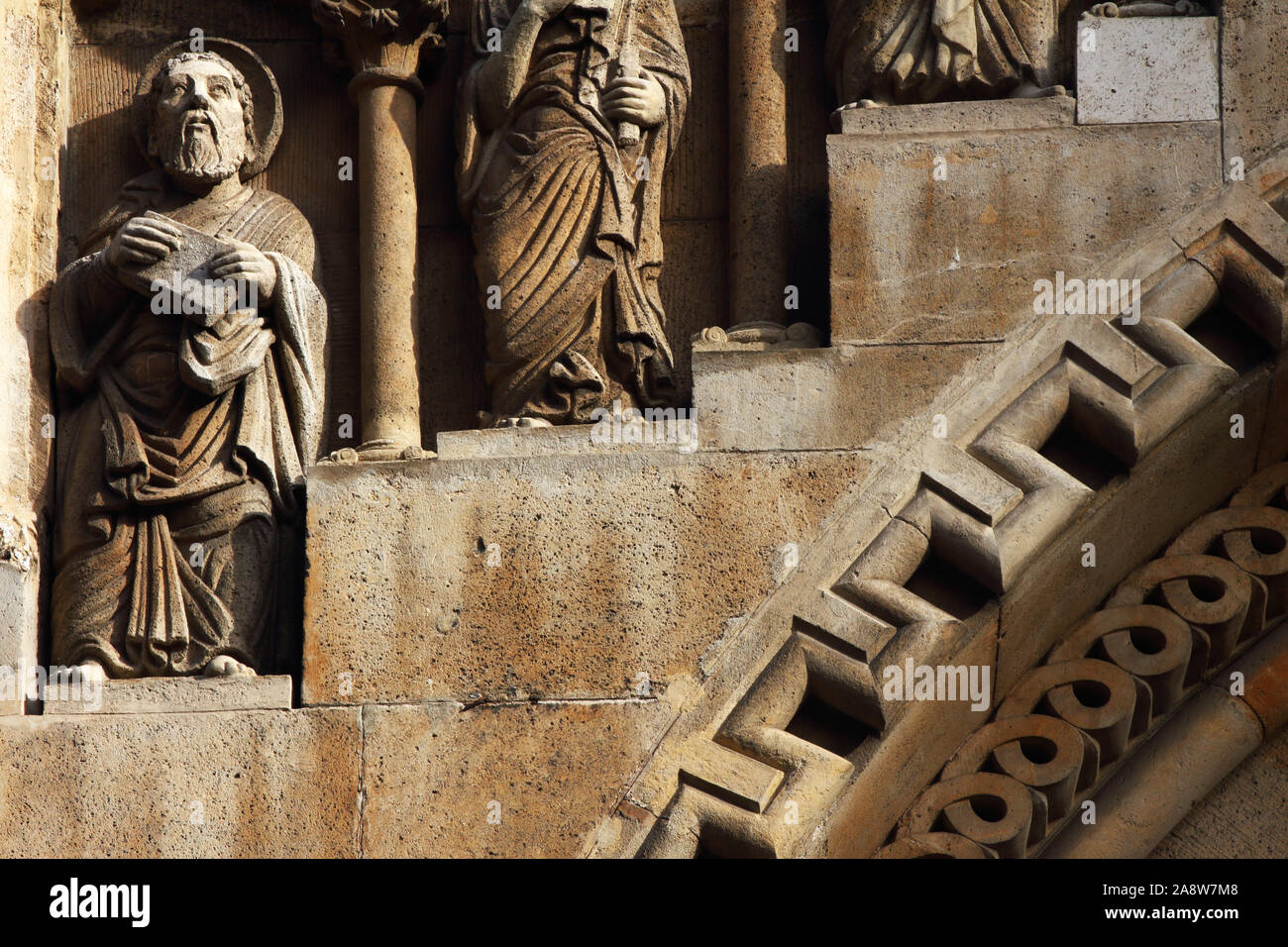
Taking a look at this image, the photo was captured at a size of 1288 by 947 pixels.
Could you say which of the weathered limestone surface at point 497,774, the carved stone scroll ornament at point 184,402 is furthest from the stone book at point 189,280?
the weathered limestone surface at point 497,774

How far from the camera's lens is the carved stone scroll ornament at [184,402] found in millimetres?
7020

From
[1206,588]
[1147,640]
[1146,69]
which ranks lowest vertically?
[1147,640]

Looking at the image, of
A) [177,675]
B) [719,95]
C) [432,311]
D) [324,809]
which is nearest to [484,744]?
[324,809]

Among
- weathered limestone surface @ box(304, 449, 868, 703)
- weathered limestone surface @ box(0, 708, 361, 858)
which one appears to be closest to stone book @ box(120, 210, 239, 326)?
weathered limestone surface @ box(304, 449, 868, 703)

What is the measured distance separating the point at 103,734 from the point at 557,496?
138 cm

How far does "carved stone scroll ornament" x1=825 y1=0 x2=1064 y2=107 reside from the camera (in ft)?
23.9

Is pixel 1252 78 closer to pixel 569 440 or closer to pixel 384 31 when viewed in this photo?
pixel 569 440

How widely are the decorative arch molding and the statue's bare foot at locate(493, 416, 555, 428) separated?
0.83 meters

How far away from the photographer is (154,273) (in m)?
7.29

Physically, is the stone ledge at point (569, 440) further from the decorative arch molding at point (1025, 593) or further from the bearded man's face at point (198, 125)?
the bearded man's face at point (198, 125)

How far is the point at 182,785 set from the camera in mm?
6754

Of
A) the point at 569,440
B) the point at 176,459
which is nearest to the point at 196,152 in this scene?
the point at 176,459

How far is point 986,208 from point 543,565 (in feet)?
5.22
